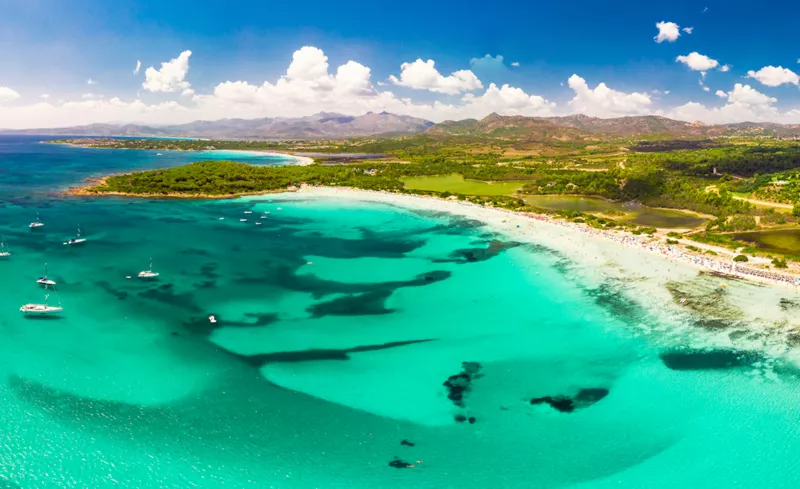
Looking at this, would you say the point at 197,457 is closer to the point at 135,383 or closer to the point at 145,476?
the point at 145,476

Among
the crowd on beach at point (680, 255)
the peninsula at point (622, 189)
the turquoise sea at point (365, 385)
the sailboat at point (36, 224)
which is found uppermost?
the peninsula at point (622, 189)

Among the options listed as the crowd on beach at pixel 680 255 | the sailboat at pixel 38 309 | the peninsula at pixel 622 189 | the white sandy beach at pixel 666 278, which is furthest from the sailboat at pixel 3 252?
Result: the crowd on beach at pixel 680 255

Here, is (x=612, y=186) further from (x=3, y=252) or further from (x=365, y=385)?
(x=3, y=252)

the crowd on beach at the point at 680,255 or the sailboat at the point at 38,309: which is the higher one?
the crowd on beach at the point at 680,255

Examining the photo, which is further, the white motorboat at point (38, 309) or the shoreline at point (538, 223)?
the shoreline at point (538, 223)

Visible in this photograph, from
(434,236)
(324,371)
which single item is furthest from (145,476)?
(434,236)

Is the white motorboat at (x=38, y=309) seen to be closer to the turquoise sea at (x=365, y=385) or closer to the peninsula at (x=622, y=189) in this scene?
the turquoise sea at (x=365, y=385)

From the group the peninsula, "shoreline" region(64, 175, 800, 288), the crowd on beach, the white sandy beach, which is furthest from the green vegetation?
the white sandy beach

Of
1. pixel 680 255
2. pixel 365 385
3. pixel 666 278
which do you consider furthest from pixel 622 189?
pixel 365 385
